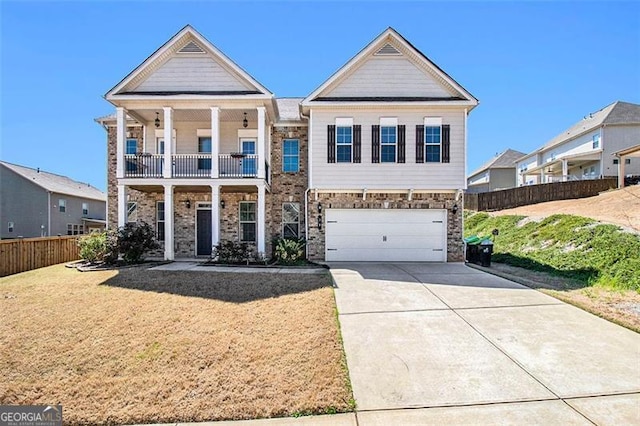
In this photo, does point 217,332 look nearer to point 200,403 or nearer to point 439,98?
point 200,403

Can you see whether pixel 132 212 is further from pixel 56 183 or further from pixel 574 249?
pixel 56 183

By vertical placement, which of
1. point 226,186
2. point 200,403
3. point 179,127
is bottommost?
point 200,403

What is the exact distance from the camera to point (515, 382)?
4422 mm

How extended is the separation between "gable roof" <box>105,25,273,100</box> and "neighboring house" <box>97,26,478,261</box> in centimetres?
4

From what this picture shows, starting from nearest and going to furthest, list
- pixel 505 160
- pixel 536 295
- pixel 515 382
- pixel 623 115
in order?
pixel 515 382 → pixel 536 295 → pixel 623 115 → pixel 505 160

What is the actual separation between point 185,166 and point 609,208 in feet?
65.8

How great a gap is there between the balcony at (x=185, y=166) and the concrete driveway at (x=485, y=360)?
7.47 m

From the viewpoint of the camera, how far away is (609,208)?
16.6 metres

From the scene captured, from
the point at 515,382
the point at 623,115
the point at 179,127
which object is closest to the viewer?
the point at 515,382

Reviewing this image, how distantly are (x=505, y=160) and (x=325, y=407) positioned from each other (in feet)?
142

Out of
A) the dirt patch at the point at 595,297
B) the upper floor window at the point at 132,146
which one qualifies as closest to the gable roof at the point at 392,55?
the dirt patch at the point at 595,297

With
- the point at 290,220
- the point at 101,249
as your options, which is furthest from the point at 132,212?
the point at 290,220

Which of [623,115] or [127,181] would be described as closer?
[127,181]

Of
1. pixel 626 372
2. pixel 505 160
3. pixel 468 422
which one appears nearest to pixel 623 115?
pixel 505 160
